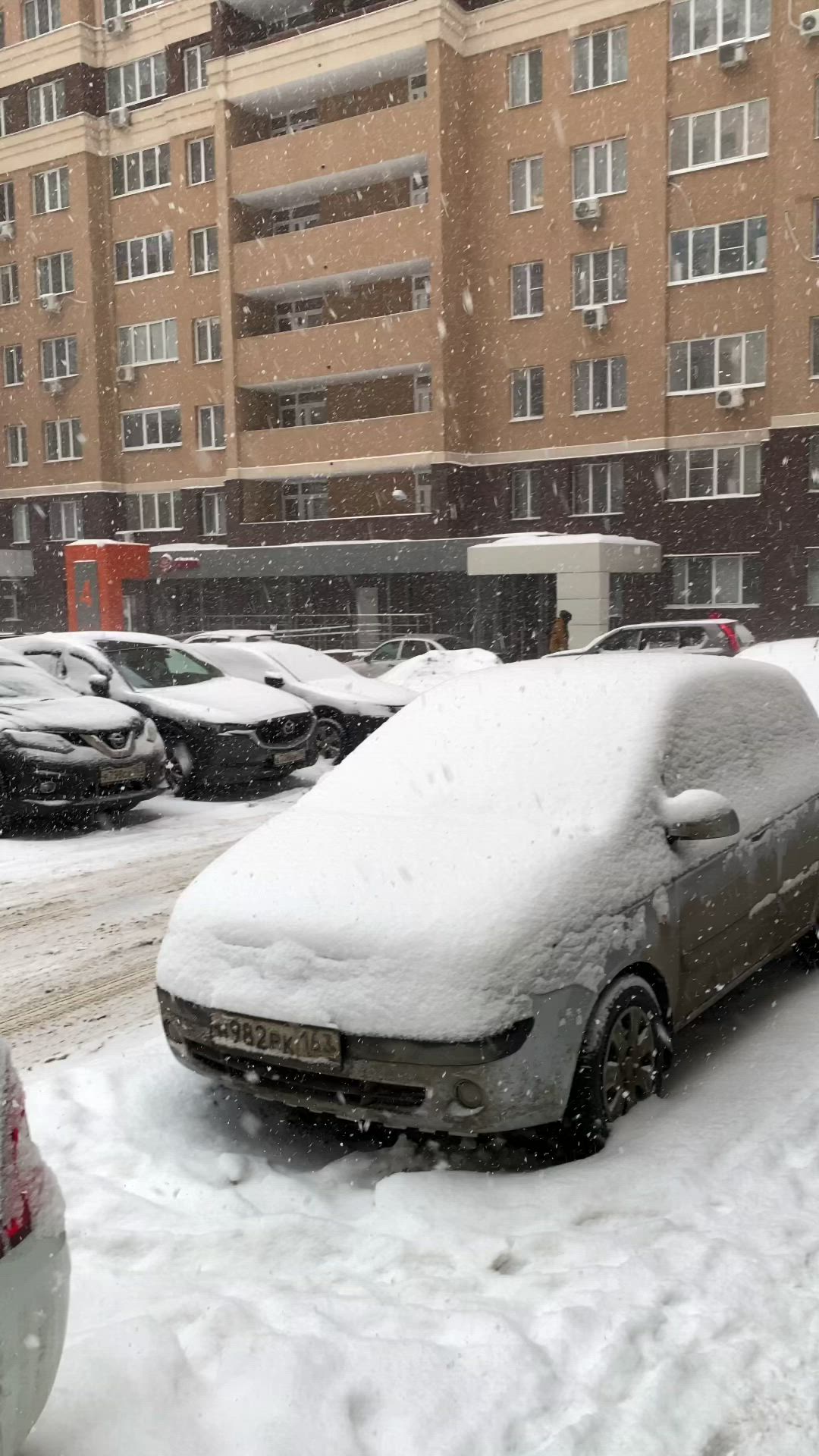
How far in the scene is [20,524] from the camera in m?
41.6

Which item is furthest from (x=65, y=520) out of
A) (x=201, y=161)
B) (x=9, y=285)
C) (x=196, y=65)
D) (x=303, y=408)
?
(x=196, y=65)

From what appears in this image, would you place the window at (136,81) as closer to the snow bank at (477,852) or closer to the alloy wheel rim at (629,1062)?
the snow bank at (477,852)

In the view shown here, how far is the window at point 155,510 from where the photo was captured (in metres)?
38.7

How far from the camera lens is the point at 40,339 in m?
40.4

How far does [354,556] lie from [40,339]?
15552mm

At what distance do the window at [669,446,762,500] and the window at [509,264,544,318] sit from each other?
558 cm

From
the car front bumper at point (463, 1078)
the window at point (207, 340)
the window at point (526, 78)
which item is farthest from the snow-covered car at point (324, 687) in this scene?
the window at point (207, 340)

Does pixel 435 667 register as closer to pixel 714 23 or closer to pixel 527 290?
pixel 527 290

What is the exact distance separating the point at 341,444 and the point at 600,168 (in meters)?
9.59

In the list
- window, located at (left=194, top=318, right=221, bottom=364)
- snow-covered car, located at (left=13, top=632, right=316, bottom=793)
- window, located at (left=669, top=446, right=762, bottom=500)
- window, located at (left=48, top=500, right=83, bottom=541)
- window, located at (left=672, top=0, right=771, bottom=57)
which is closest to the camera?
snow-covered car, located at (left=13, top=632, right=316, bottom=793)

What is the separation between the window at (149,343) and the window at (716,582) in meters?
17.8

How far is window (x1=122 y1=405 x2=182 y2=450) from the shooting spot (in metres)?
38.5

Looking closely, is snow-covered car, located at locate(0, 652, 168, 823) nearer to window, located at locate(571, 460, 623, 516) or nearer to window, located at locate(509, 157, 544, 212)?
window, located at locate(571, 460, 623, 516)

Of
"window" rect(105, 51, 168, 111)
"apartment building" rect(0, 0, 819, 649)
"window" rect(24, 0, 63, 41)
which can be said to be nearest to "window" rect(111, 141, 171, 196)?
"apartment building" rect(0, 0, 819, 649)
